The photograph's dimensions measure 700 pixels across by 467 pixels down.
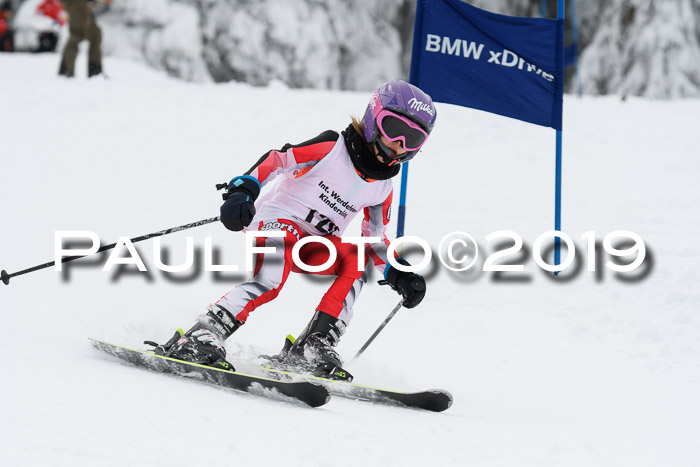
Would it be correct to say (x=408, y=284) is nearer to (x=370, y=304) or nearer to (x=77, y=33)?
(x=370, y=304)

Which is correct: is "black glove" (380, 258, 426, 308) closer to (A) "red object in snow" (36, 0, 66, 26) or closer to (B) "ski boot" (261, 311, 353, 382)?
(B) "ski boot" (261, 311, 353, 382)

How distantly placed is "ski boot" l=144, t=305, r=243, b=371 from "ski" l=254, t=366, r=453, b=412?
0.96 feet

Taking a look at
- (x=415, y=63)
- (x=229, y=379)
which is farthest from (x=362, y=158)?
(x=415, y=63)

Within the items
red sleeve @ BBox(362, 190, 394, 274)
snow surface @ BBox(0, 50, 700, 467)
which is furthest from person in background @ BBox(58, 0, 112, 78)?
red sleeve @ BBox(362, 190, 394, 274)

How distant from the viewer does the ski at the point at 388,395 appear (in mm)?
3104

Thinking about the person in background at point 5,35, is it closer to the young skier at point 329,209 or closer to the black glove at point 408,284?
Answer: the young skier at point 329,209

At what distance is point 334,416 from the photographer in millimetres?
2777

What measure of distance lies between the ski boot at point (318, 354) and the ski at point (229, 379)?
480mm

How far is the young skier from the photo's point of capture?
11.1 ft

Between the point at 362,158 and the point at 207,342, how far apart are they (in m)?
1.13

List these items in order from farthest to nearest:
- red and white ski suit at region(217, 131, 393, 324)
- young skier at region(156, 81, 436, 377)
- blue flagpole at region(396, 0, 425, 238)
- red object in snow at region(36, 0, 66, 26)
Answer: red object in snow at region(36, 0, 66, 26) < blue flagpole at region(396, 0, 425, 238) < red and white ski suit at region(217, 131, 393, 324) < young skier at region(156, 81, 436, 377)

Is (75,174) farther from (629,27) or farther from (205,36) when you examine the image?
(629,27)

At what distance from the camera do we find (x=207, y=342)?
3154 mm

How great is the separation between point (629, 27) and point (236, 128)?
11539 mm
